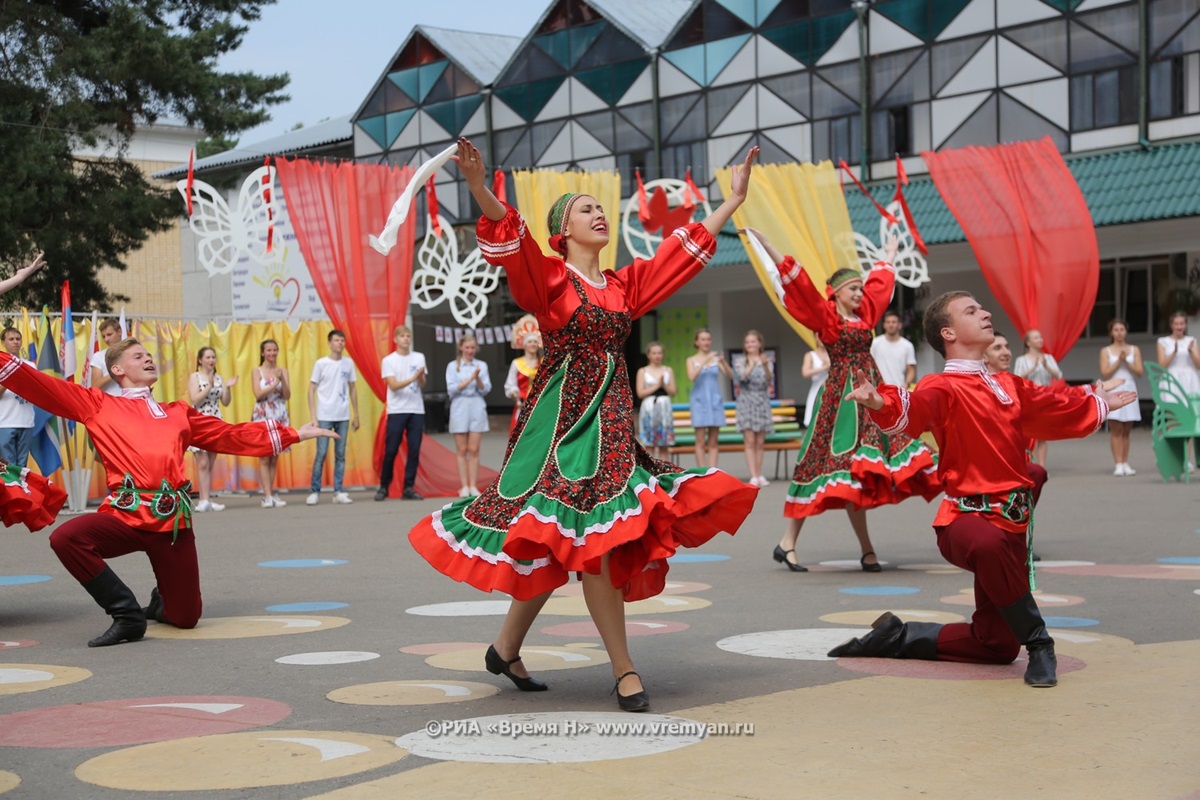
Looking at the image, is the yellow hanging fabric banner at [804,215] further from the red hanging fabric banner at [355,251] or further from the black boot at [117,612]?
the black boot at [117,612]

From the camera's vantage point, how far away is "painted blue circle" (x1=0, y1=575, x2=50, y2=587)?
8.38m

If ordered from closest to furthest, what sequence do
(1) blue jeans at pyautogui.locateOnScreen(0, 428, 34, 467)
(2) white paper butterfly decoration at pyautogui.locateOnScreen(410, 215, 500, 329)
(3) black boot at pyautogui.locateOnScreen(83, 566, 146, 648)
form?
(3) black boot at pyautogui.locateOnScreen(83, 566, 146, 648)
(1) blue jeans at pyautogui.locateOnScreen(0, 428, 34, 467)
(2) white paper butterfly decoration at pyautogui.locateOnScreen(410, 215, 500, 329)

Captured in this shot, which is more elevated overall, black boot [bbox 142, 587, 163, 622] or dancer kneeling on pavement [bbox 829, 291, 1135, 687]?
dancer kneeling on pavement [bbox 829, 291, 1135, 687]

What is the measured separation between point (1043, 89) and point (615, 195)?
12.0 metres

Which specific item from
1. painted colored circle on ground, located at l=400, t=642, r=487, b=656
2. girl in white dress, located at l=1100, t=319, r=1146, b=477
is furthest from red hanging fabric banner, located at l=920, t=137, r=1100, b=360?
painted colored circle on ground, located at l=400, t=642, r=487, b=656

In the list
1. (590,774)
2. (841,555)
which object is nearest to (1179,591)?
(841,555)

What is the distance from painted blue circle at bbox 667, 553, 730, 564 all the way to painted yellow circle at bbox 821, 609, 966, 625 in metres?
2.39

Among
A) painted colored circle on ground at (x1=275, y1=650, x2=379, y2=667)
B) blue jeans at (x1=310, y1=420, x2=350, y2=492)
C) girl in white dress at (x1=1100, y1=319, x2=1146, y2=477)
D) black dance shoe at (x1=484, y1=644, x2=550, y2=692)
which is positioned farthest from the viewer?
girl in white dress at (x1=1100, y1=319, x2=1146, y2=477)

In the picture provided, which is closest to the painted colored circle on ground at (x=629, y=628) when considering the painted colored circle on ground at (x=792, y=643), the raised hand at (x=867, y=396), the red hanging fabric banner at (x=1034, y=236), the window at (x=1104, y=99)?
the painted colored circle on ground at (x=792, y=643)

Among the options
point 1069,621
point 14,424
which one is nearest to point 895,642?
point 1069,621

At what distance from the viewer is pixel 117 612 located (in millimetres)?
6336

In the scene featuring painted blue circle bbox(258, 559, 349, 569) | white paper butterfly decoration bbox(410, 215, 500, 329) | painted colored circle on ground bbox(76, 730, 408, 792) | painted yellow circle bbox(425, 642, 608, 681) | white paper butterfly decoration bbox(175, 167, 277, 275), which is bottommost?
painted blue circle bbox(258, 559, 349, 569)

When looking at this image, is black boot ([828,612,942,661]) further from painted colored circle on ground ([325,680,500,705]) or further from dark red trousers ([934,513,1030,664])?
painted colored circle on ground ([325,680,500,705])

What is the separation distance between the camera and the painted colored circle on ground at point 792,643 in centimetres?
570
